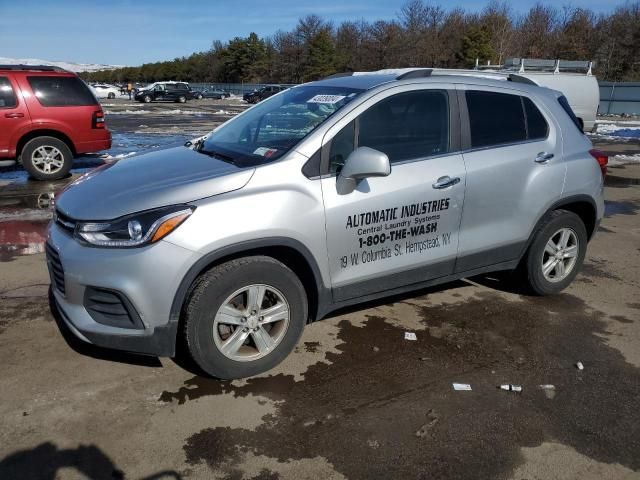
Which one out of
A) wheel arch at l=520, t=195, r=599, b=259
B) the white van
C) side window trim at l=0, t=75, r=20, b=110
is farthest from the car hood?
the white van

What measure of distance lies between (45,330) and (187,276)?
168 cm

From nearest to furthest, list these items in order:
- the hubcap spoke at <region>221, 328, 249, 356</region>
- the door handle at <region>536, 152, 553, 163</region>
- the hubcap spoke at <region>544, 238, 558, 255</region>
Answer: the hubcap spoke at <region>221, 328, 249, 356</region> → the door handle at <region>536, 152, 553, 163</region> → the hubcap spoke at <region>544, 238, 558, 255</region>

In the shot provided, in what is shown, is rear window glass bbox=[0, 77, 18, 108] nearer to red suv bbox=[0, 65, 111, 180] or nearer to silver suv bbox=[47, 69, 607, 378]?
red suv bbox=[0, 65, 111, 180]

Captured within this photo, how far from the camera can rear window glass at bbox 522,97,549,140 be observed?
14.0 ft

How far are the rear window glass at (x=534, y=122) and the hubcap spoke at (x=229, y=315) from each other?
9.08 ft

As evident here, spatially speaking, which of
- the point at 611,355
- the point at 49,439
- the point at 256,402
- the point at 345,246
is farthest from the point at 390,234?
the point at 49,439

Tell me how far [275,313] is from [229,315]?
301mm

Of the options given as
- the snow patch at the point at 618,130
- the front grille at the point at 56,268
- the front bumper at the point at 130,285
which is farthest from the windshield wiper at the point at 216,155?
the snow patch at the point at 618,130

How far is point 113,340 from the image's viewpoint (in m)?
2.93

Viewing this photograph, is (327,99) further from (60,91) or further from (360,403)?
(60,91)

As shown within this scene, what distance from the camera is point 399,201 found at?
138 inches

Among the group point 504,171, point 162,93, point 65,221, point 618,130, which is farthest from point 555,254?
point 162,93

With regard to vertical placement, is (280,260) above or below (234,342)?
above

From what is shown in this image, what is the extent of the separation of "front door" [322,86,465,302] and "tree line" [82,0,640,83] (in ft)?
176
